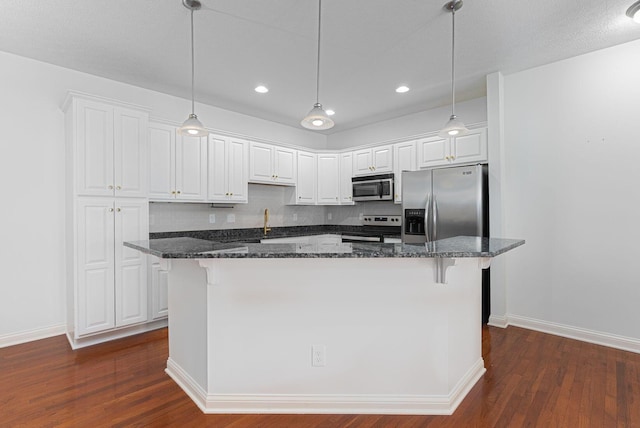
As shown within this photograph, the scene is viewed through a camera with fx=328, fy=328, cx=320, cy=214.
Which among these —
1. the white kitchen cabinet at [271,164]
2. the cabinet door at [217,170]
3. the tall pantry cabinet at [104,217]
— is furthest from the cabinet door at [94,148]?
the white kitchen cabinet at [271,164]

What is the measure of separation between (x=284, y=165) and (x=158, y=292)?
8.34 ft

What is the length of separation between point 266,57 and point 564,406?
12.1 ft

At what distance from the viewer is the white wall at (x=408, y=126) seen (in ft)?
14.4

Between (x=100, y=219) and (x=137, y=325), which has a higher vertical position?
(x=100, y=219)

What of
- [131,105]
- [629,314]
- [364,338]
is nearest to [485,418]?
[364,338]

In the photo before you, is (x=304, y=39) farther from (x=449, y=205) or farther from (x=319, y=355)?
(x=319, y=355)

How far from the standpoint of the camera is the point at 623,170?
306 cm

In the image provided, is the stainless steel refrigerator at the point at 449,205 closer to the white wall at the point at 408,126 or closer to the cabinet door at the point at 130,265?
the white wall at the point at 408,126

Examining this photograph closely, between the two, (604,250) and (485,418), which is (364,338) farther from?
(604,250)

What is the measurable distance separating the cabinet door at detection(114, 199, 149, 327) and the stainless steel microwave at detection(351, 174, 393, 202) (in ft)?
10.0

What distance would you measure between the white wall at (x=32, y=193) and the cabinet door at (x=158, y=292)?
882 mm

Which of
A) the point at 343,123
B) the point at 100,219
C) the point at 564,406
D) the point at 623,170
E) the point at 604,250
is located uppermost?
the point at 343,123

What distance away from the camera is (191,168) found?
13.4 feet

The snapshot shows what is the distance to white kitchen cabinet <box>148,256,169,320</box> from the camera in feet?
11.8
